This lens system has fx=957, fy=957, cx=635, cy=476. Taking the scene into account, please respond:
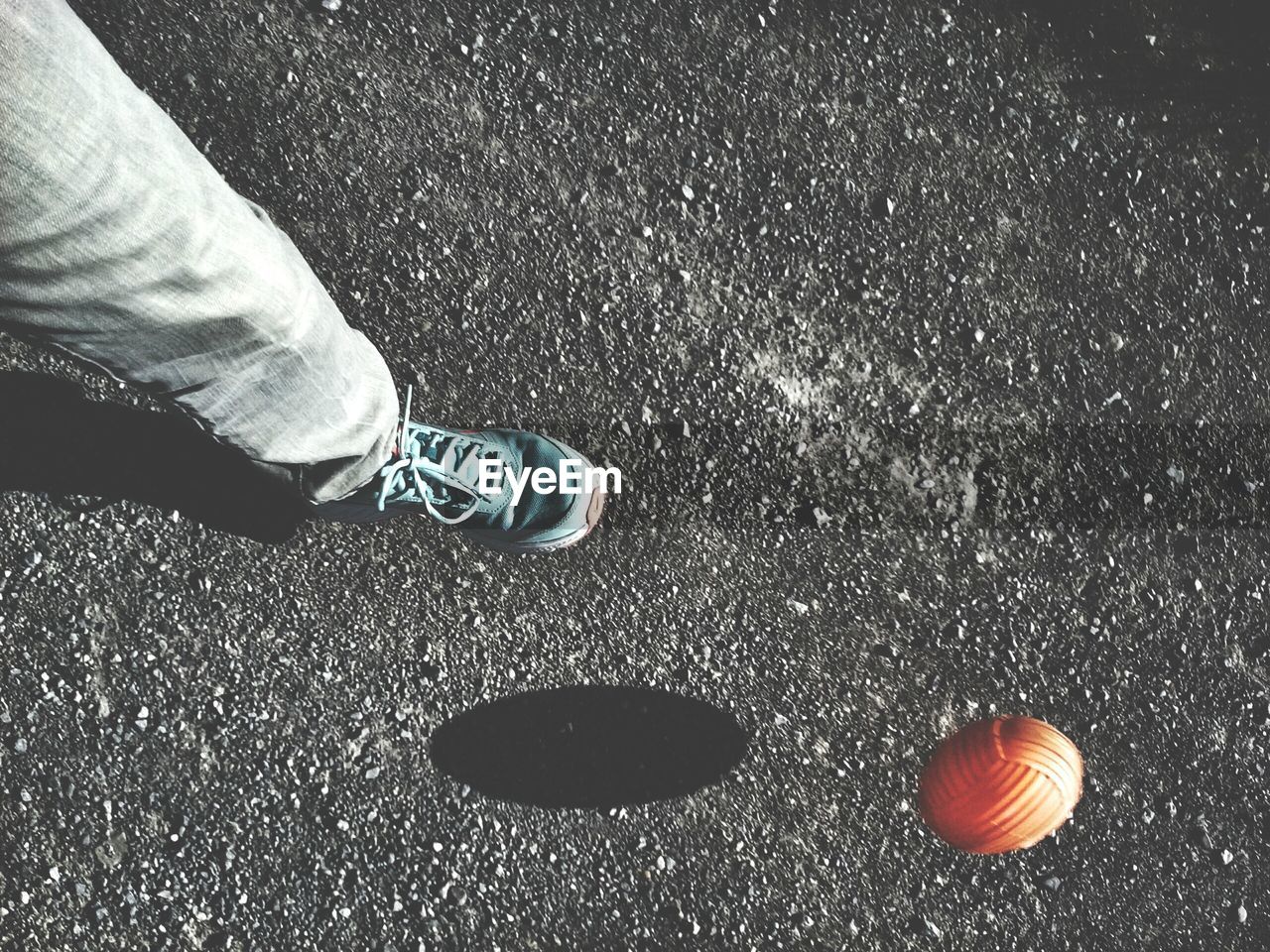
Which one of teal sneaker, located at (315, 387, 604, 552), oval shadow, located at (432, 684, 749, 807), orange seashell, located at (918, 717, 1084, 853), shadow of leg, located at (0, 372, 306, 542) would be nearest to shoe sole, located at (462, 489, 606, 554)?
teal sneaker, located at (315, 387, 604, 552)

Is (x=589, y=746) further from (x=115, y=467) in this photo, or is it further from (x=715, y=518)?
(x=115, y=467)

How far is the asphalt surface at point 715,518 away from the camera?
2.79 meters

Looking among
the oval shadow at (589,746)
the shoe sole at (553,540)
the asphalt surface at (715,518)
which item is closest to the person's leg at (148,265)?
the shoe sole at (553,540)

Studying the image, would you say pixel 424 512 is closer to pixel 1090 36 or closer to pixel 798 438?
pixel 798 438

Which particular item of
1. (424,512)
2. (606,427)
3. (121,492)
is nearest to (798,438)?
(606,427)

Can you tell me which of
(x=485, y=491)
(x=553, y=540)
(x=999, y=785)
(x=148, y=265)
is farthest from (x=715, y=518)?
(x=148, y=265)

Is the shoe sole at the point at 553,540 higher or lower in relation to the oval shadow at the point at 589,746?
higher

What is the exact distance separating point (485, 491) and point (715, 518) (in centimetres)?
70

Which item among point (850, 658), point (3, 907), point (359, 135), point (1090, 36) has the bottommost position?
point (3, 907)

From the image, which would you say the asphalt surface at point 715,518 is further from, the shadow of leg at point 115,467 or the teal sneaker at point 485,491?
the teal sneaker at point 485,491

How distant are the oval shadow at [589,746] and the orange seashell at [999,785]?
2.02ft

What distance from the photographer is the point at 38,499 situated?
282 cm

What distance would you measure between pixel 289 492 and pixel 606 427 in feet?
3.10

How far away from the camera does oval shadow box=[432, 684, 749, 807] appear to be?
9.20 feet
